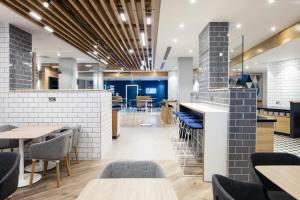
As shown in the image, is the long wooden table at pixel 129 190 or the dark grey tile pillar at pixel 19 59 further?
the dark grey tile pillar at pixel 19 59

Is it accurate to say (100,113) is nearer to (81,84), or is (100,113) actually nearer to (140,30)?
(140,30)

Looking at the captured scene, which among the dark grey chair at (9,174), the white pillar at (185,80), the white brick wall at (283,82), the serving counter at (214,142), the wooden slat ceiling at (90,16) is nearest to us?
the dark grey chair at (9,174)

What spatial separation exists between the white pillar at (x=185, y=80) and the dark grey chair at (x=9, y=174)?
8.02 m

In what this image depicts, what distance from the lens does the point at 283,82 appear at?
9.30m

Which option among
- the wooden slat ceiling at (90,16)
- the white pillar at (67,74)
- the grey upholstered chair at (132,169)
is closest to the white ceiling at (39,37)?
the wooden slat ceiling at (90,16)

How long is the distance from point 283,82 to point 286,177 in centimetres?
895

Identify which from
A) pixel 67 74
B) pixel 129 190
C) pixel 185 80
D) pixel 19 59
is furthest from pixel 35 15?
pixel 185 80

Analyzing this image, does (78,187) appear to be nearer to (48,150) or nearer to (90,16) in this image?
(48,150)

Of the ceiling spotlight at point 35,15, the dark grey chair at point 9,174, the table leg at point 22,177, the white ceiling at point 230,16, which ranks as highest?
the white ceiling at point 230,16

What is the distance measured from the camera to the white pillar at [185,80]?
9.82 m

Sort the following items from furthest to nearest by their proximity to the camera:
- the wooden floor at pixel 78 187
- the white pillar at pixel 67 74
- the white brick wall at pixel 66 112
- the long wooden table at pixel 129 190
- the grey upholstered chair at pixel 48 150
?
the white pillar at pixel 67 74 < the white brick wall at pixel 66 112 < the grey upholstered chair at pixel 48 150 < the wooden floor at pixel 78 187 < the long wooden table at pixel 129 190

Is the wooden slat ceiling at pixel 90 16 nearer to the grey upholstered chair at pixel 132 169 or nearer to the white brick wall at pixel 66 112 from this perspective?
the white brick wall at pixel 66 112

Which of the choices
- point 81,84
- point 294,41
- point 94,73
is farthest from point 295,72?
point 94,73

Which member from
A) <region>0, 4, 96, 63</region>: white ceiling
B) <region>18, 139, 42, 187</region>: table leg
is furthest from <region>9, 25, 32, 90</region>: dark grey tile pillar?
<region>18, 139, 42, 187</region>: table leg
